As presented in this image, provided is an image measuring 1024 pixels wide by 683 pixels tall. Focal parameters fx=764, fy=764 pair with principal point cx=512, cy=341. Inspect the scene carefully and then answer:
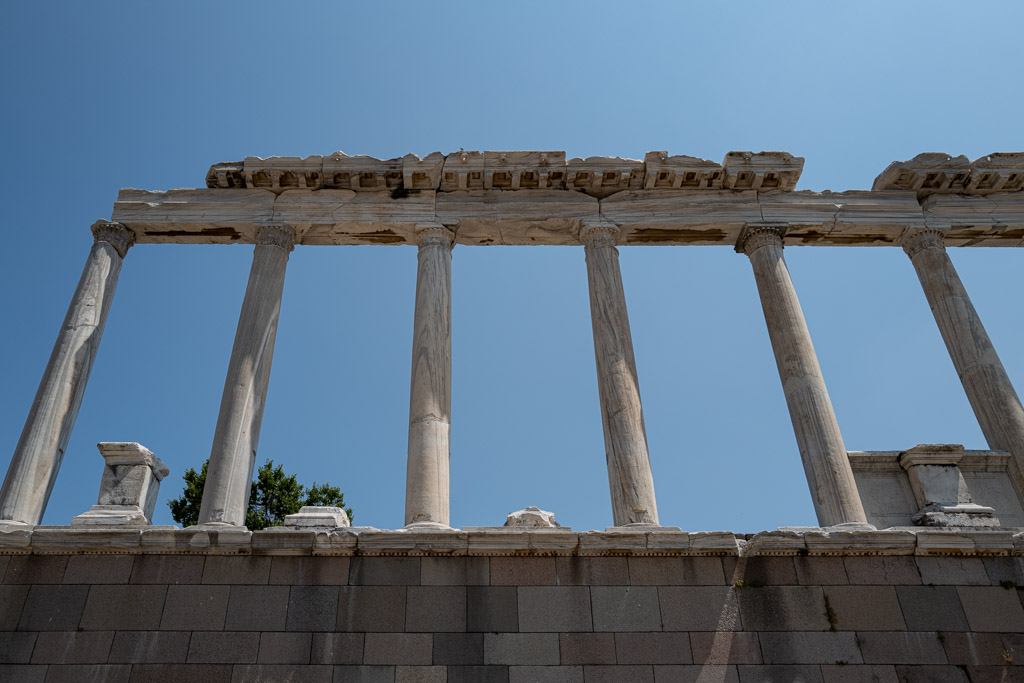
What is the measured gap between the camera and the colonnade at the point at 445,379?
14.0 meters

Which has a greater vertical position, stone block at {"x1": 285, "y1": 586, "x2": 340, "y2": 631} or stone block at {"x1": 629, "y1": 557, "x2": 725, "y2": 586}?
stone block at {"x1": 629, "y1": 557, "x2": 725, "y2": 586}

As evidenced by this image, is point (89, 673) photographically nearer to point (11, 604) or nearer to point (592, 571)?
point (11, 604)

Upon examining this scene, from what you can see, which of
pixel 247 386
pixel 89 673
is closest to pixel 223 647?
pixel 89 673

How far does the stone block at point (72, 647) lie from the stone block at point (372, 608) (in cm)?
355

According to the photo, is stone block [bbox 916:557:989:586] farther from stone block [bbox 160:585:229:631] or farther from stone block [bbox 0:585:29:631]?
stone block [bbox 0:585:29:631]

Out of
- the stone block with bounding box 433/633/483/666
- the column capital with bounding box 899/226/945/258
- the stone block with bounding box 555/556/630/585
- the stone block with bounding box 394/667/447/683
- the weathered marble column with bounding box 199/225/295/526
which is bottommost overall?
the stone block with bounding box 394/667/447/683

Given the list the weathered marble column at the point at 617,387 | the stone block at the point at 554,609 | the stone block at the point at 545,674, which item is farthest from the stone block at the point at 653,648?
the weathered marble column at the point at 617,387

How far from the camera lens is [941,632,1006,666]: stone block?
38.2 feet

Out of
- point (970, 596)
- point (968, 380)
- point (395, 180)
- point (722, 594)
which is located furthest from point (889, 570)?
point (395, 180)

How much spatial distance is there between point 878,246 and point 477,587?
45.2ft

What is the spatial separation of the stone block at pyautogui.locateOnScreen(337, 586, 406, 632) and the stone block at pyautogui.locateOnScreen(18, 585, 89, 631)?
4109mm

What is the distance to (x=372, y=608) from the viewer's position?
12023 mm

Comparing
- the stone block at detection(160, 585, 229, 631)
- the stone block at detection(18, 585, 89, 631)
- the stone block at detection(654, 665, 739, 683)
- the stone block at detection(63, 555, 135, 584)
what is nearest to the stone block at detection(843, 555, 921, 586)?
the stone block at detection(654, 665, 739, 683)

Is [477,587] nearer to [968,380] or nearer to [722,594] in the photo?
[722,594]
